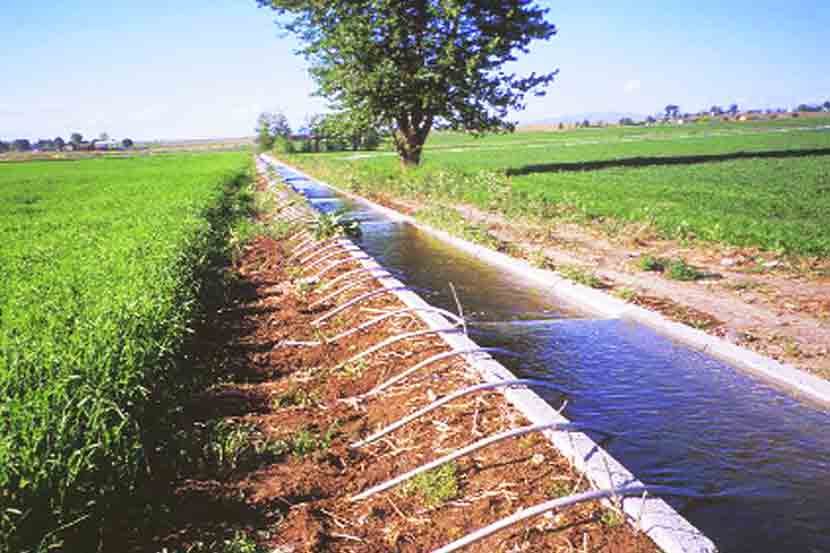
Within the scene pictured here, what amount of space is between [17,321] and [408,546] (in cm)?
447

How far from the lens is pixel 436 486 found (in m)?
3.31

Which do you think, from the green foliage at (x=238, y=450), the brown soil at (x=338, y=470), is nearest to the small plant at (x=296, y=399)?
the brown soil at (x=338, y=470)

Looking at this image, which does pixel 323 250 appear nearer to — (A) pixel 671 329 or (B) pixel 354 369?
(B) pixel 354 369

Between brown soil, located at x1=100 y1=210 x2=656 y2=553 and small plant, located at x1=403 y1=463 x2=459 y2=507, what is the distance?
0.8 inches

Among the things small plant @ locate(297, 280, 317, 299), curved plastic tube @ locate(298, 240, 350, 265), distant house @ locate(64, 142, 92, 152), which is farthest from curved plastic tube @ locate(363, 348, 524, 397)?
distant house @ locate(64, 142, 92, 152)

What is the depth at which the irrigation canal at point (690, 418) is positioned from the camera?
3246mm

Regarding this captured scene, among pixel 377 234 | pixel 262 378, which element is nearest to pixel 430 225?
pixel 377 234

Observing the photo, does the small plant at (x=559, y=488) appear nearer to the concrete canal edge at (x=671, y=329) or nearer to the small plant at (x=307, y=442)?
the small plant at (x=307, y=442)

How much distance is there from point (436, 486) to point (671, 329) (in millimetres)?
3931

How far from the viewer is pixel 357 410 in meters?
4.55

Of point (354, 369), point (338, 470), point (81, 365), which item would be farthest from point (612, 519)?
point (81, 365)

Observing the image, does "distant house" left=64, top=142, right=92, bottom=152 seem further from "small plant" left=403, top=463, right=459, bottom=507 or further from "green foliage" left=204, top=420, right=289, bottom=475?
"small plant" left=403, top=463, right=459, bottom=507

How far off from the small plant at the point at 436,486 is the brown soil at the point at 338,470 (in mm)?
19

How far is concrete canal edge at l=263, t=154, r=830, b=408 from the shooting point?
472cm
